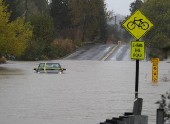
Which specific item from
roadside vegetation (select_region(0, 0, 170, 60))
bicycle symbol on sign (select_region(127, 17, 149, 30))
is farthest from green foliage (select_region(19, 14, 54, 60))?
bicycle symbol on sign (select_region(127, 17, 149, 30))

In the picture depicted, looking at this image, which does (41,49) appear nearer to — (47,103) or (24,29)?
(24,29)

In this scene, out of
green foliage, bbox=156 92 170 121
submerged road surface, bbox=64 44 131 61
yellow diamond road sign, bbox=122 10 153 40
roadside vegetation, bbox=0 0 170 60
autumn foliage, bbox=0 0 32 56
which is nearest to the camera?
green foliage, bbox=156 92 170 121

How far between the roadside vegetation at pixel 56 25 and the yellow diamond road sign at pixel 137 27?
2989 cm

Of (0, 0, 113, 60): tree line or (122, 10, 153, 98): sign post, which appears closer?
(122, 10, 153, 98): sign post

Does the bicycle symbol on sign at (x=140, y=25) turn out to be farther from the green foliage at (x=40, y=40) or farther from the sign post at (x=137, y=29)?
the green foliage at (x=40, y=40)

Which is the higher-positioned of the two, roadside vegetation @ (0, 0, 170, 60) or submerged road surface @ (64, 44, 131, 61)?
roadside vegetation @ (0, 0, 170, 60)

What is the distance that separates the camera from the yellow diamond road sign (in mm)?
15453

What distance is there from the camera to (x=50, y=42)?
233ft

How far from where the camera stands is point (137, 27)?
16.1 metres

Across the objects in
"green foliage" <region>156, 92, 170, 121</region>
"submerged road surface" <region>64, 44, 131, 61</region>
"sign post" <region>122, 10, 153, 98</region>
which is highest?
"sign post" <region>122, 10, 153, 98</region>

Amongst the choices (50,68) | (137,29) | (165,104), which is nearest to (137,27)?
(137,29)

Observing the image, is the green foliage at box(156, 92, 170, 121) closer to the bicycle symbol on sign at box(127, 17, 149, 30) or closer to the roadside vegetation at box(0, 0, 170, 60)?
the bicycle symbol on sign at box(127, 17, 149, 30)

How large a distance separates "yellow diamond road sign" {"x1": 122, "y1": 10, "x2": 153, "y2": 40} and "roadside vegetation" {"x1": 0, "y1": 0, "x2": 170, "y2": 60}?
2989 centimetres

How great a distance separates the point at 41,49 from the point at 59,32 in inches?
1182
